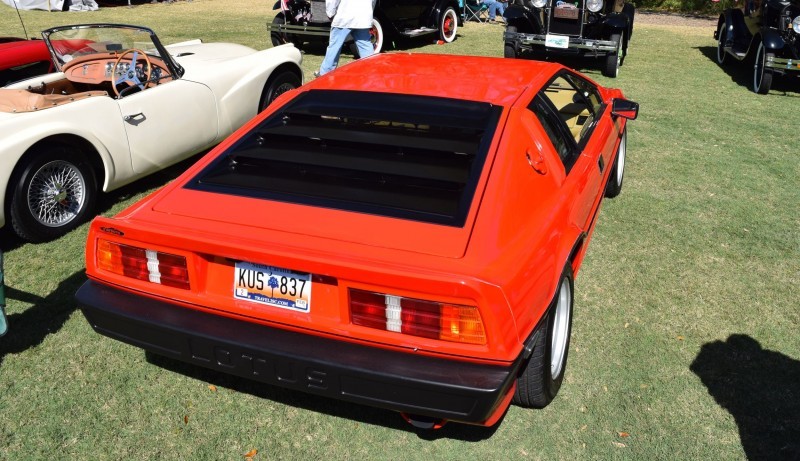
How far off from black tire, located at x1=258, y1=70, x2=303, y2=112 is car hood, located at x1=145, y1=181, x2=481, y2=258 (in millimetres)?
3494

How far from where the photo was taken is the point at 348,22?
7941 millimetres

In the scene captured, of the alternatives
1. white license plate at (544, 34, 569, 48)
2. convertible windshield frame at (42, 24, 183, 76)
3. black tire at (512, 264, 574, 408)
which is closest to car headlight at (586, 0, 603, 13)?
white license plate at (544, 34, 569, 48)

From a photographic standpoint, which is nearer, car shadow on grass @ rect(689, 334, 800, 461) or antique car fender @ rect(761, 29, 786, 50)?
car shadow on grass @ rect(689, 334, 800, 461)

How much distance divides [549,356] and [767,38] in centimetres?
794

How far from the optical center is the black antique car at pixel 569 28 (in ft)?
32.3

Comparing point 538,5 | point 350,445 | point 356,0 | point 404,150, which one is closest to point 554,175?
point 404,150

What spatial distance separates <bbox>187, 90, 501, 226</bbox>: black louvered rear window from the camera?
269 cm

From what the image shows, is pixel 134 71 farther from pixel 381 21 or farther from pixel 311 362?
pixel 381 21

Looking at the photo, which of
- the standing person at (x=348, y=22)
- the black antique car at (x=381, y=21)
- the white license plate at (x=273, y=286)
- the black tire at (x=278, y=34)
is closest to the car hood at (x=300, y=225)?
the white license plate at (x=273, y=286)

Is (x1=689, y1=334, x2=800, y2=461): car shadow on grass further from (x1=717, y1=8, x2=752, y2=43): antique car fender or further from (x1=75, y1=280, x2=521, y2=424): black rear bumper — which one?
(x1=717, y1=8, x2=752, y2=43): antique car fender

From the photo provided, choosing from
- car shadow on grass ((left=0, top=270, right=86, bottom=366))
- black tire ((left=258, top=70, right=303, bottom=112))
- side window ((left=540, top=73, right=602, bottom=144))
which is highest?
side window ((left=540, top=73, right=602, bottom=144))

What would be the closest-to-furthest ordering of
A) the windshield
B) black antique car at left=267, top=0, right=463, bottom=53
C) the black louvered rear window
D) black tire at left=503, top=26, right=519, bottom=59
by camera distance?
the black louvered rear window → the windshield → black tire at left=503, top=26, right=519, bottom=59 → black antique car at left=267, top=0, right=463, bottom=53

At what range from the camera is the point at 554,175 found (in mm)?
3037

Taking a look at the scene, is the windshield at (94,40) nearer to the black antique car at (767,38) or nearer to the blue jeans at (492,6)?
the black antique car at (767,38)
